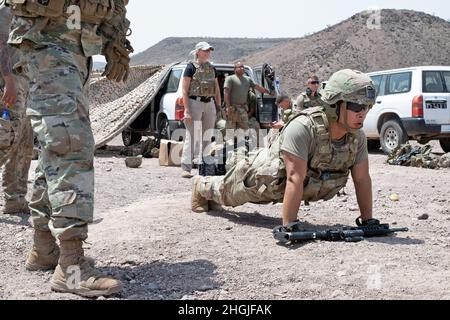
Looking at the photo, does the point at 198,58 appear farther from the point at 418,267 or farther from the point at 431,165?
the point at 418,267

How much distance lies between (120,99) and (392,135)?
5.33m

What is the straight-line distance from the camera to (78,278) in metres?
3.29

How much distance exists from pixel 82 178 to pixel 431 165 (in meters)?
7.92

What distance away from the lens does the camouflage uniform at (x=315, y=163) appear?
171 inches

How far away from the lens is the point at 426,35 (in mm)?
40594

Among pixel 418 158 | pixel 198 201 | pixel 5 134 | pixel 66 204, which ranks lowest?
pixel 418 158

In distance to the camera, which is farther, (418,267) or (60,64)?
(418,267)

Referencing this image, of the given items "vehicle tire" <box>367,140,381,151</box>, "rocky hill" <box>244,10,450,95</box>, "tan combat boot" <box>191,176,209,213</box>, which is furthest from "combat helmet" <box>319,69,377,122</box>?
"rocky hill" <box>244,10,450,95</box>

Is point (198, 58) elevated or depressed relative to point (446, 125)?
elevated

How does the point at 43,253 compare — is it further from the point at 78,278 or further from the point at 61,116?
the point at 61,116

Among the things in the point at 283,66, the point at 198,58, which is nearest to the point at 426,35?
the point at 283,66

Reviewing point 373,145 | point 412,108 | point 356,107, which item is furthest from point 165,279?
point 373,145

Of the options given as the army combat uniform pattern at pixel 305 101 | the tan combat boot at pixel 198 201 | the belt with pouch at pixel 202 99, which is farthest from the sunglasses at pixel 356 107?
the army combat uniform pattern at pixel 305 101

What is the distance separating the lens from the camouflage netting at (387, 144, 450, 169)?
33.5 ft
